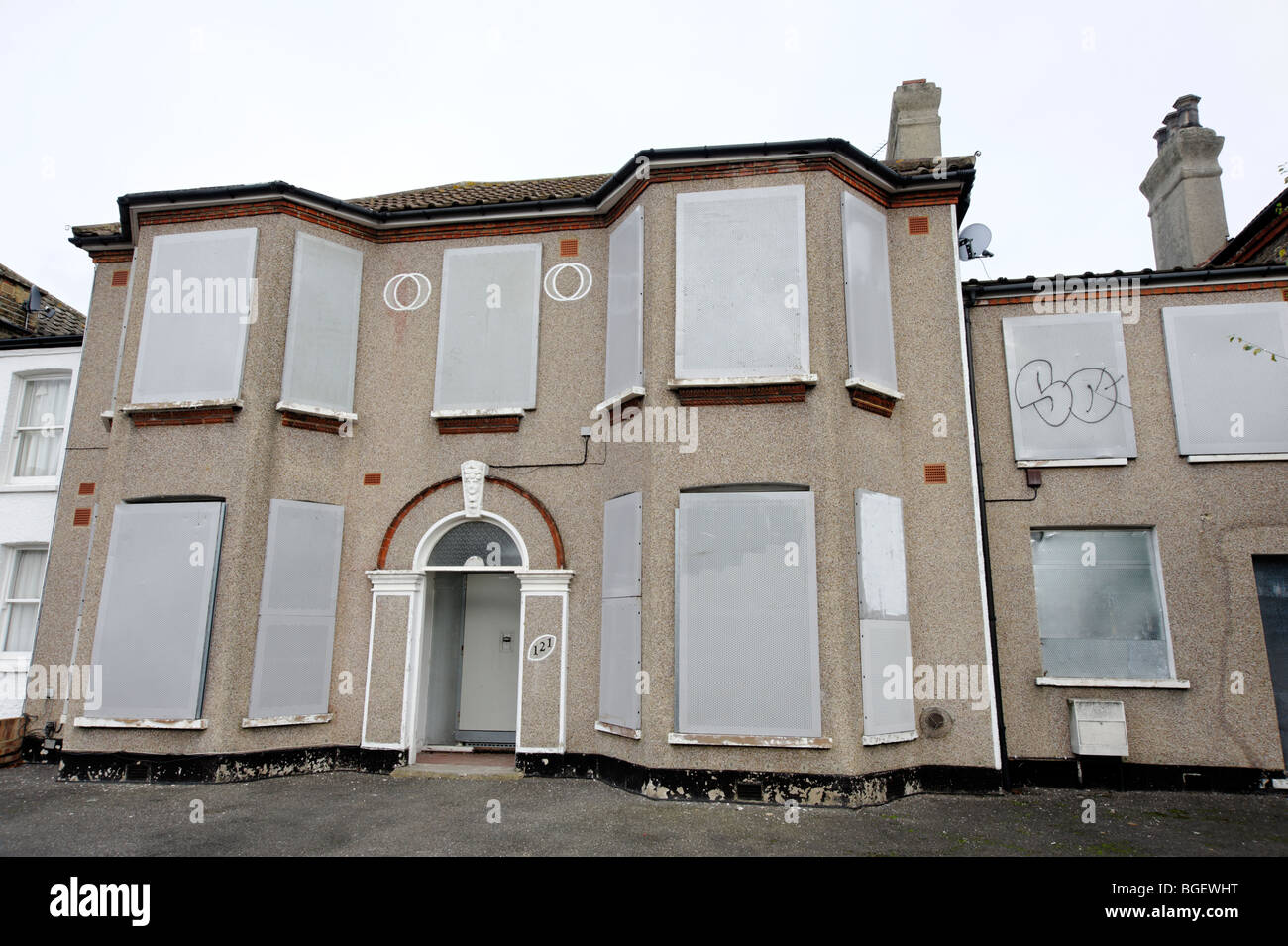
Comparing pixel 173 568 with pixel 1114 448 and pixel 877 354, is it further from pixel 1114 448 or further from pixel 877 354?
pixel 1114 448

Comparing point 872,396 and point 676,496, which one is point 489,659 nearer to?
point 676,496

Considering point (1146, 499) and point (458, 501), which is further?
point (458, 501)

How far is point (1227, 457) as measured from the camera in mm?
8719

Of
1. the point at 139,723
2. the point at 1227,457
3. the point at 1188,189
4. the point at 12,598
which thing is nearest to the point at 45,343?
the point at 12,598

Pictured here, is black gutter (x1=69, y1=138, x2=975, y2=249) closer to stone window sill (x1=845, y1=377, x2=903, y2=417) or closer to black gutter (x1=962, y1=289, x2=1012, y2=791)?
black gutter (x1=962, y1=289, x2=1012, y2=791)

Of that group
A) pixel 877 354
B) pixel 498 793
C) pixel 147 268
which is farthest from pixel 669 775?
pixel 147 268

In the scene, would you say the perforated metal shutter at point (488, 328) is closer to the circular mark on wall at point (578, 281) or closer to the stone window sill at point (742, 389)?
the circular mark on wall at point (578, 281)

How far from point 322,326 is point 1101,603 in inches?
384

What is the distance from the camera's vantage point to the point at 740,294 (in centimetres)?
844

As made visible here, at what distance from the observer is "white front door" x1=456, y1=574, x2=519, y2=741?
10.2m

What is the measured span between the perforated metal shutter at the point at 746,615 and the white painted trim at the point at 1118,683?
2914mm

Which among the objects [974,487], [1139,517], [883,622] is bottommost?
[883,622]

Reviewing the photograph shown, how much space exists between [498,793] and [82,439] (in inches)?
296

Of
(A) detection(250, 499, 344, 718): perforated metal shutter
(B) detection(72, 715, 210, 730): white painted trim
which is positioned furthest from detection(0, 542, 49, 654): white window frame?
(A) detection(250, 499, 344, 718): perforated metal shutter
